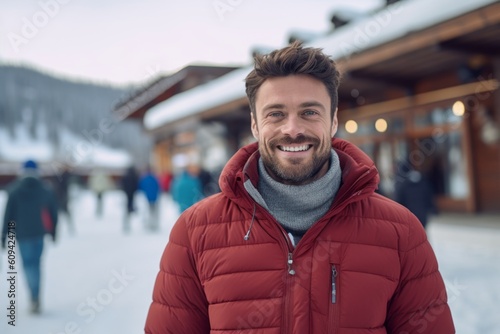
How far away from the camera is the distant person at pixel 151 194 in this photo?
10734mm

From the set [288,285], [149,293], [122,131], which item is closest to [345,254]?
[288,285]

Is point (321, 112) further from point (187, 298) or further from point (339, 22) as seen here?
point (339, 22)

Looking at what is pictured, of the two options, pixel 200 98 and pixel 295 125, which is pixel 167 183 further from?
A: pixel 295 125

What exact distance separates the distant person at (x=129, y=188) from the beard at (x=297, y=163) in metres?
9.67

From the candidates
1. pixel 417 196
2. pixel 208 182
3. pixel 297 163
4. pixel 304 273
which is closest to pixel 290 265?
pixel 304 273

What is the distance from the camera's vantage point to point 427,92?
10.5 metres

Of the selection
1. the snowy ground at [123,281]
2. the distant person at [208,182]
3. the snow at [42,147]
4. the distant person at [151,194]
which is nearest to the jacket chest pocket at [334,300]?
the snowy ground at [123,281]

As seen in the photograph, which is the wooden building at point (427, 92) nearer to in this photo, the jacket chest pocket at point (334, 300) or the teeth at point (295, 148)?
the teeth at point (295, 148)

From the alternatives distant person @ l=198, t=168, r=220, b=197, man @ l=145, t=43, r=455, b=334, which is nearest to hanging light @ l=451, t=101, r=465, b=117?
distant person @ l=198, t=168, r=220, b=197

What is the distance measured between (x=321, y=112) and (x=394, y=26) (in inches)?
280

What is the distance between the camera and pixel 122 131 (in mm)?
87812

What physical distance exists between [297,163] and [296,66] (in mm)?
327

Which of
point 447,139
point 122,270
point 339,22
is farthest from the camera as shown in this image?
point 339,22

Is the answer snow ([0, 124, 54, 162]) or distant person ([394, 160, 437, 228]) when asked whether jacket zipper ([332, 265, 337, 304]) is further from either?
snow ([0, 124, 54, 162])
